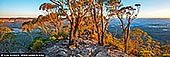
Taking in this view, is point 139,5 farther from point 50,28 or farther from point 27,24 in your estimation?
point 50,28

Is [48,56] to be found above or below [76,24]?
below

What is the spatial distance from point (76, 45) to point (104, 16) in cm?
528

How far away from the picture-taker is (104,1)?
24.2m

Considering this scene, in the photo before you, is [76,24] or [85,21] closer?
[76,24]

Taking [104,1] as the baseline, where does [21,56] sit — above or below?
below

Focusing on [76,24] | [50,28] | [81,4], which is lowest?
[50,28]

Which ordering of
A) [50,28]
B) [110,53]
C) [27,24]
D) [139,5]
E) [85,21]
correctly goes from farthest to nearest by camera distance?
[50,28] → [27,24] → [85,21] → [139,5] → [110,53]

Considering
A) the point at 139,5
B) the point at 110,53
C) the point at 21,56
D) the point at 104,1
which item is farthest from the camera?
the point at 139,5

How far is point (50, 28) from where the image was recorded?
40.5 meters

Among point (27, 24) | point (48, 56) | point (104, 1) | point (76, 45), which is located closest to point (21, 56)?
point (48, 56)

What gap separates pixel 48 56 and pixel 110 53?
15.3 ft

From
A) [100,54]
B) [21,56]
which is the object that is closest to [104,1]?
[100,54]

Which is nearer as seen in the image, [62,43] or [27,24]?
[62,43]

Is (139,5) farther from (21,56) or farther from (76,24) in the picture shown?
(21,56)
